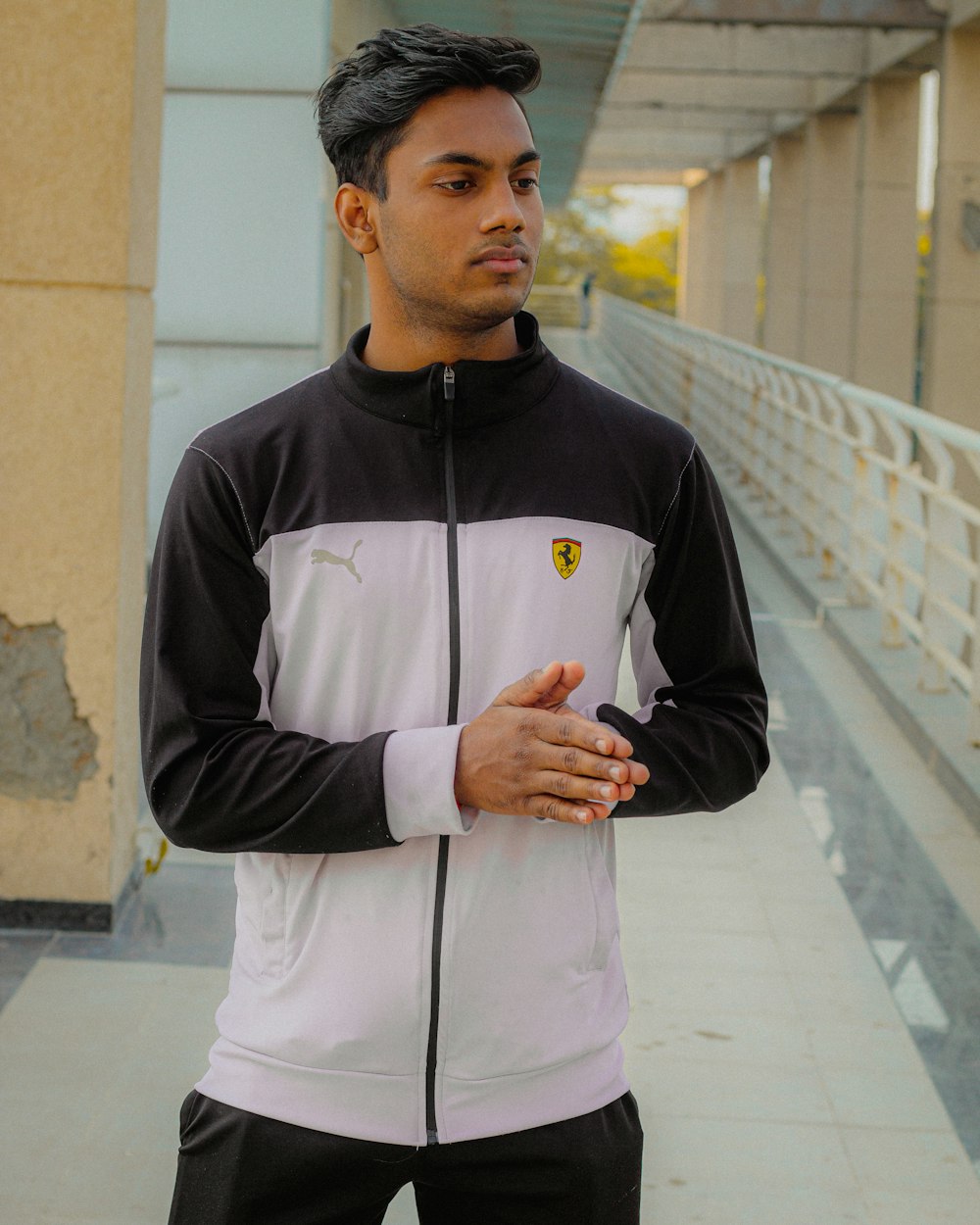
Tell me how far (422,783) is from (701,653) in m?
0.41

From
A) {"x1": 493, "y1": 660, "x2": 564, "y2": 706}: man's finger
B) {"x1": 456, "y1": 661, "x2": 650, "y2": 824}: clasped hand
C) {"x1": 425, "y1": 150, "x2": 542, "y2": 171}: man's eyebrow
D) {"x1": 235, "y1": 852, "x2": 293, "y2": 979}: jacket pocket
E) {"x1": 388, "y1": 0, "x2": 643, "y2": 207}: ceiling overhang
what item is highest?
{"x1": 388, "y1": 0, "x2": 643, "y2": 207}: ceiling overhang

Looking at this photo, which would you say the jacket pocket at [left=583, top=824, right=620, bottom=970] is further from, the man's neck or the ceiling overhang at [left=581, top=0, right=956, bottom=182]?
the ceiling overhang at [left=581, top=0, right=956, bottom=182]

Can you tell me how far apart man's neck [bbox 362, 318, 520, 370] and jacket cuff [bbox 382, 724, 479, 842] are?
434mm

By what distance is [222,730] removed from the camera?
178 centimetres

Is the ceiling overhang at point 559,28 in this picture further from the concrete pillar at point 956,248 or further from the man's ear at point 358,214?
the man's ear at point 358,214

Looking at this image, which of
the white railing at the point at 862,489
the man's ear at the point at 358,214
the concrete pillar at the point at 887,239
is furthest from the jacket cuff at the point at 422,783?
the concrete pillar at the point at 887,239

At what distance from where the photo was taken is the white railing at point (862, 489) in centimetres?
697

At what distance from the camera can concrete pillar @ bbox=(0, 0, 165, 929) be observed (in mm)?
4426

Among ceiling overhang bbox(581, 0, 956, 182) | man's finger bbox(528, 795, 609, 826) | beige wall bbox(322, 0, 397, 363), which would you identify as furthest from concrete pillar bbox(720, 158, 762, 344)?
man's finger bbox(528, 795, 609, 826)

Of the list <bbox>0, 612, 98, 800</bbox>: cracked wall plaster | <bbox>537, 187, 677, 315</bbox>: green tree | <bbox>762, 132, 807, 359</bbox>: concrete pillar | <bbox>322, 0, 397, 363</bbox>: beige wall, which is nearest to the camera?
<bbox>0, 612, 98, 800</bbox>: cracked wall plaster

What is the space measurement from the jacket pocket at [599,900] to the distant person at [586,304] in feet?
151

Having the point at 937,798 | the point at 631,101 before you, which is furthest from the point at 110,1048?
the point at 631,101

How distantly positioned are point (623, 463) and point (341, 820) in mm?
523

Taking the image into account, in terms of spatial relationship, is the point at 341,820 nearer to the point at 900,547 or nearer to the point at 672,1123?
the point at 672,1123
